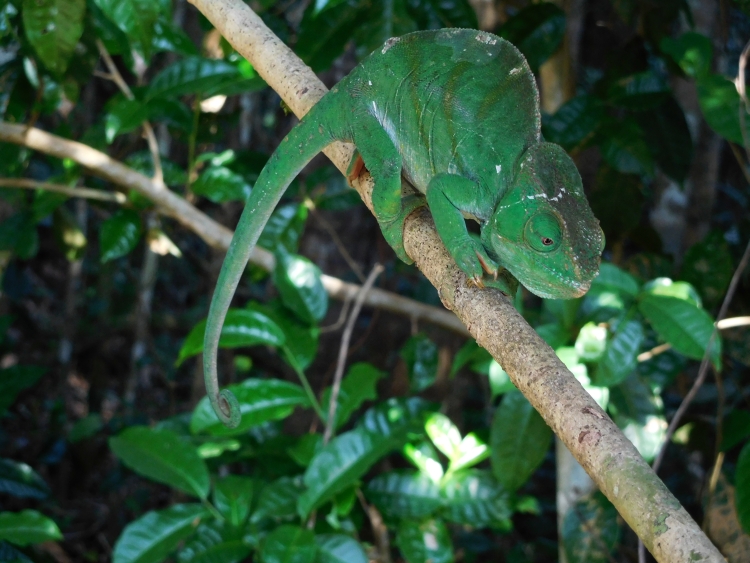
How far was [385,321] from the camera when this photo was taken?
4.23m

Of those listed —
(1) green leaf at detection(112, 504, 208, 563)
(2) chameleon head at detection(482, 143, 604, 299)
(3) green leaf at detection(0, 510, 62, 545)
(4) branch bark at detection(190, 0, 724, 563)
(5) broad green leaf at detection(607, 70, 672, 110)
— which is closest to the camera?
(4) branch bark at detection(190, 0, 724, 563)

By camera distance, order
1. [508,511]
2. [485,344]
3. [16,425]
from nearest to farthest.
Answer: [485,344], [508,511], [16,425]

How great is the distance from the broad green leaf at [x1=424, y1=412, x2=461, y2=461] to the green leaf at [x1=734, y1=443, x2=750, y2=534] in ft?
2.82

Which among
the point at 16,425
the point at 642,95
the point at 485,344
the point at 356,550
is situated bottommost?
the point at 16,425

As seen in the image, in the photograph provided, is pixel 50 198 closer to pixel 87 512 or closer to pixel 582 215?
pixel 582 215

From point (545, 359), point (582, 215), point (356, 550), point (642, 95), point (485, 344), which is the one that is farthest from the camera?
point (642, 95)

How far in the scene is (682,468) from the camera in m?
4.04

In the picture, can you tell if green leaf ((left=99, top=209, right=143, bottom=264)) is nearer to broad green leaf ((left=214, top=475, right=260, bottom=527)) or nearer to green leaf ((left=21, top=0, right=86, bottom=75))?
green leaf ((left=21, top=0, right=86, bottom=75))

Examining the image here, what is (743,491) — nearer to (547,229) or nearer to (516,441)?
(516,441)

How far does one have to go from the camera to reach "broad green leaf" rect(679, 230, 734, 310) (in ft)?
8.61

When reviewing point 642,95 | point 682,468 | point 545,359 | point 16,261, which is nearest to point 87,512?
point 16,261

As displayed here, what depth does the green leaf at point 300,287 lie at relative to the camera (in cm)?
253

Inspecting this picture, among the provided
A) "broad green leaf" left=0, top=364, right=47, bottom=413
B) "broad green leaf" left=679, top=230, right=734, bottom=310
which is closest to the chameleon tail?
"broad green leaf" left=679, top=230, right=734, bottom=310

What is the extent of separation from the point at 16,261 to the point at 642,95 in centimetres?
401
